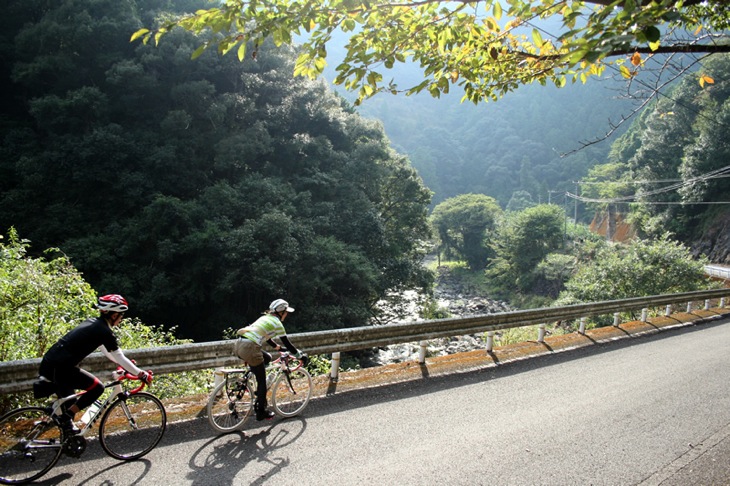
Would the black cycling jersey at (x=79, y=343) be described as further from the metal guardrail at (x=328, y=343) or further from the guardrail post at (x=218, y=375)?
the guardrail post at (x=218, y=375)

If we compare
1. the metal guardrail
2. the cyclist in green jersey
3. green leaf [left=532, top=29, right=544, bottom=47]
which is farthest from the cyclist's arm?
green leaf [left=532, top=29, right=544, bottom=47]

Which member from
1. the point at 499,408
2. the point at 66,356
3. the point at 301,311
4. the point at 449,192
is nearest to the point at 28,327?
the point at 66,356

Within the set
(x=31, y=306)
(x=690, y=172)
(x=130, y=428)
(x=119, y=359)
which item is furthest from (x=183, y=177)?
(x=690, y=172)

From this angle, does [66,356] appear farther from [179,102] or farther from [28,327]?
[179,102]

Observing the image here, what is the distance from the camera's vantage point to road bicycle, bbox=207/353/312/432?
493 centimetres

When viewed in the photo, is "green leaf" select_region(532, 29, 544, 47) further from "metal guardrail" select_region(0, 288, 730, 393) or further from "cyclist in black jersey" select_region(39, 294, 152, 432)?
"metal guardrail" select_region(0, 288, 730, 393)

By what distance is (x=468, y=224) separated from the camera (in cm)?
6297

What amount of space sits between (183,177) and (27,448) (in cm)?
1960

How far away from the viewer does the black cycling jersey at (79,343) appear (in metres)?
3.90

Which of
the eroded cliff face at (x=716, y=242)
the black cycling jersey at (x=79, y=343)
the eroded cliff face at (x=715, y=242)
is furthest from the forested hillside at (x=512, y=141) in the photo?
the black cycling jersey at (x=79, y=343)

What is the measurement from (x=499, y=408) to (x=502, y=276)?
45113 millimetres

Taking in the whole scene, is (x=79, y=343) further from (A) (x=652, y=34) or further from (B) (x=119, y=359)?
(A) (x=652, y=34)

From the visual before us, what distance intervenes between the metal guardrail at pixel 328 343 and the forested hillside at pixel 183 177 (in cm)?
1032

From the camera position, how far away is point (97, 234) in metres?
18.6
